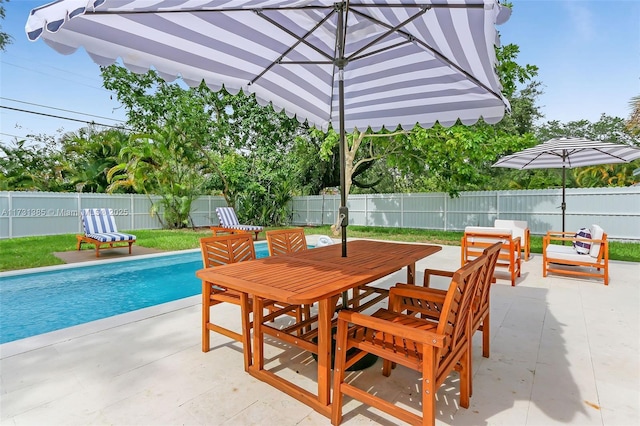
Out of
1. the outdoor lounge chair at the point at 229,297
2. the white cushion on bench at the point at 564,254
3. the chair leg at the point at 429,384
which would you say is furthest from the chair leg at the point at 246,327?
the white cushion on bench at the point at 564,254

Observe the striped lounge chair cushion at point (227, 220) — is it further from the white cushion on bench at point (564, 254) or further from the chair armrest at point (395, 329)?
the chair armrest at point (395, 329)

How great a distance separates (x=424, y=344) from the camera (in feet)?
5.30

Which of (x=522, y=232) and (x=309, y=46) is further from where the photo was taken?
(x=522, y=232)

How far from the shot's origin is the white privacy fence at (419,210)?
1010 cm

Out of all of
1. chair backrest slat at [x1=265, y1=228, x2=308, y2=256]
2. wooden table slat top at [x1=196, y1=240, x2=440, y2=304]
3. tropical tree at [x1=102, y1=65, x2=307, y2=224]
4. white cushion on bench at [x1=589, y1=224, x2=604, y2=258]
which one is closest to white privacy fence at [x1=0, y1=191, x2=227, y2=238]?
tropical tree at [x1=102, y1=65, x2=307, y2=224]

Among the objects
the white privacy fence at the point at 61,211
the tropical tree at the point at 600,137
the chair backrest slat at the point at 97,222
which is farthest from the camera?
the tropical tree at the point at 600,137

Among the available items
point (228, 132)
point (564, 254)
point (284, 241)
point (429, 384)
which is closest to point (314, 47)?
point (284, 241)

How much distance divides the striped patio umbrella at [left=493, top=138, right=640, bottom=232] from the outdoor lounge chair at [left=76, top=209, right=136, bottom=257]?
9197 mm

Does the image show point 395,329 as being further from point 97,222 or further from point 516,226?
point 97,222

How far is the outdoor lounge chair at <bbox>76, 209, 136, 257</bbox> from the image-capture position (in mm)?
8070

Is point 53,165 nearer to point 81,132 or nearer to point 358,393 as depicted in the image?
point 81,132

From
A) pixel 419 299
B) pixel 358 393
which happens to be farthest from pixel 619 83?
pixel 358 393

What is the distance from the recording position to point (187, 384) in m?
2.27

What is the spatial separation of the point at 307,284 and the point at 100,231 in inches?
359
